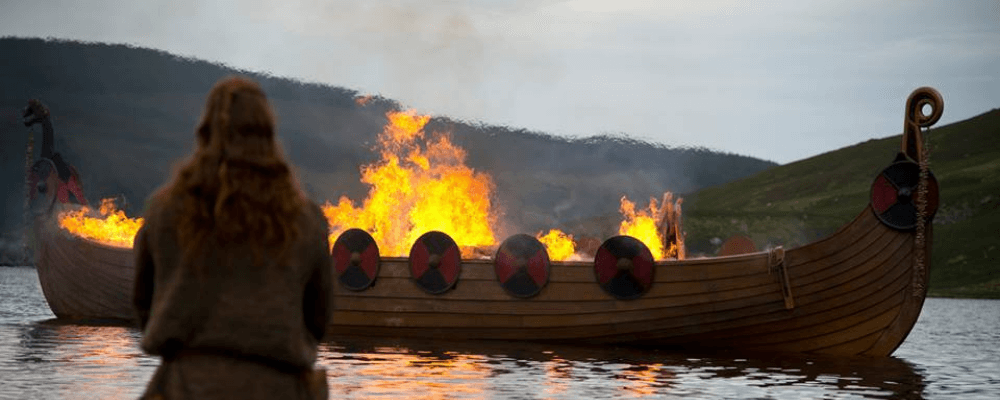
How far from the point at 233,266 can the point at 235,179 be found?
342 mm

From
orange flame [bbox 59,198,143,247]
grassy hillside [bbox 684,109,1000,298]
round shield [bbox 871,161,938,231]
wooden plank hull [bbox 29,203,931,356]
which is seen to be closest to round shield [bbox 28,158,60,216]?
orange flame [bbox 59,198,143,247]

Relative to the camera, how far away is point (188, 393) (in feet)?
17.5

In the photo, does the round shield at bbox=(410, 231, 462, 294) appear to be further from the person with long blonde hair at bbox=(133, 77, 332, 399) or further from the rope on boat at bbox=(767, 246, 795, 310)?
the person with long blonde hair at bbox=(133, 77, 332, 399)

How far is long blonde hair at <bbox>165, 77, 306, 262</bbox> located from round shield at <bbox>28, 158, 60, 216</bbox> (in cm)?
2938

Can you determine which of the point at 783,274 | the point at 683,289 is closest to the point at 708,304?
the point at 683,289

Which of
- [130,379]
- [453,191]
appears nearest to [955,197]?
[453,191]

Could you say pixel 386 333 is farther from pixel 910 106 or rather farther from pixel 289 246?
pixel 289 246

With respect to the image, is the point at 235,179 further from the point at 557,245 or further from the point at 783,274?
the point at 557,245

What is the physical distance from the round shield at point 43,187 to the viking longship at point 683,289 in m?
10.1

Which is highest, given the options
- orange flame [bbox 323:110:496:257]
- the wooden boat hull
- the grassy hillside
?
the grassy hillside

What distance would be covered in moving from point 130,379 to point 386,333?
9121 millimetres

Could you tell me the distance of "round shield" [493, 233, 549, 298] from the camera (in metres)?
24.5

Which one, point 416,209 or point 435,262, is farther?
point 416,209

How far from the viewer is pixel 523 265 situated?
2455 cm
